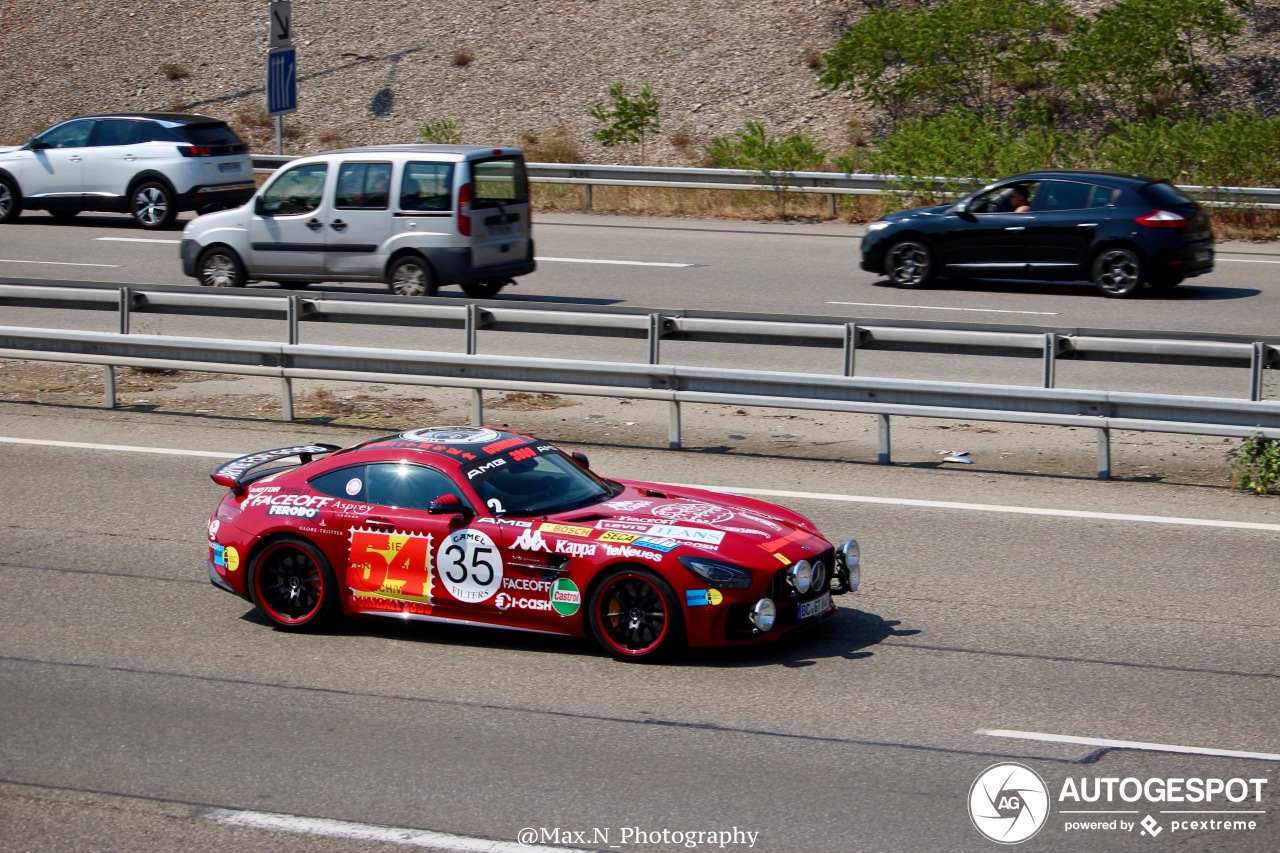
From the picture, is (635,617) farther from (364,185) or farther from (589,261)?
(589,261)

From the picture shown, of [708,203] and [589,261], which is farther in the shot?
[708,203]

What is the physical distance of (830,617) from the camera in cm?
834

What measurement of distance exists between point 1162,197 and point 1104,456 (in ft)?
25.8

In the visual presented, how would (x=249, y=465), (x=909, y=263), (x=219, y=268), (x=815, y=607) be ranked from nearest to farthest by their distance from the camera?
(x=815, y=607) → (x=249, y=465) → (x=219, y=268) → (x=909, y=263)

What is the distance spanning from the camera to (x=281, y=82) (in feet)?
90.4

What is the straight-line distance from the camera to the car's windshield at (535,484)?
8172 millimetres

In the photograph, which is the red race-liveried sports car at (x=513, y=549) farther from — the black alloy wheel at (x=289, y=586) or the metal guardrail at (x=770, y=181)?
the metal guardrail at (x=770, y=181)

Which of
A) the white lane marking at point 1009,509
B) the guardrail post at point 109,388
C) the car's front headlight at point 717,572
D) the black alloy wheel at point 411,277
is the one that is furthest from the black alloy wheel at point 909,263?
the car's front headlight at point 717,572

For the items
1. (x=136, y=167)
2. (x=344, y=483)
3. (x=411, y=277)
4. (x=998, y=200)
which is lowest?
(x=344, y=483)

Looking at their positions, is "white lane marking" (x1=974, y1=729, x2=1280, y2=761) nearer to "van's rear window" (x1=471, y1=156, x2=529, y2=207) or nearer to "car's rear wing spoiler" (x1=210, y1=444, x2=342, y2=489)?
"car's rear wing spoiler" (x1=210, y1=444, x2=342, y2=489)

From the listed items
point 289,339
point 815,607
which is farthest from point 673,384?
point 815,607

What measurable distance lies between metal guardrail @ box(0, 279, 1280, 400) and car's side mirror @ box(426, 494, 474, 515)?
17.6ft

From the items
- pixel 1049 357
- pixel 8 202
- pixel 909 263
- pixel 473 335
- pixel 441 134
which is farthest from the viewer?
pixel 441 134

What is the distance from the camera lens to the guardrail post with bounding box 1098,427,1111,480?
11695 millimetres
